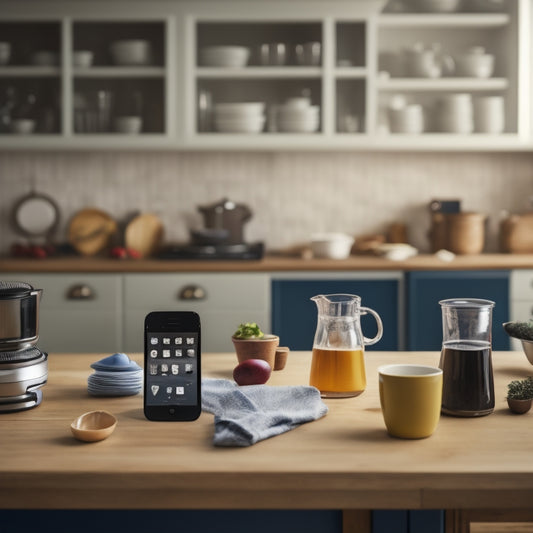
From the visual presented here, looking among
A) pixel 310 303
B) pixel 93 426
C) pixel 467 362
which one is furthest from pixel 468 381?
pixel 310 303

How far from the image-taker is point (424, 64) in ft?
12.0

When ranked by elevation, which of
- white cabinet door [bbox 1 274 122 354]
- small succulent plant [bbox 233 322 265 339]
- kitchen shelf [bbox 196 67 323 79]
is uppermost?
kitchen shelf [bbox 196 67 323 79]

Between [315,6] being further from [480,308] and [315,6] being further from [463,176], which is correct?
[480,308]

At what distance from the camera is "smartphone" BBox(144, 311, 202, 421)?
1158mm

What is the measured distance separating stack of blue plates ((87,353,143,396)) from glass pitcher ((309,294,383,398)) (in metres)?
0.32

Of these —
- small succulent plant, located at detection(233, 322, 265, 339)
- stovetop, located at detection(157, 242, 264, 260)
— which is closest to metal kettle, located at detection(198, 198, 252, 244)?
stovetop, located at detection(157, 242, 264, 260)

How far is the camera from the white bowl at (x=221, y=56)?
359 centimetres

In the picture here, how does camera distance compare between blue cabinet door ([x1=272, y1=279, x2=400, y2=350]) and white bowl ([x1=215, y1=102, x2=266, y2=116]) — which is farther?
white bowl ([x1=215, y1=102, x2=266, y2=116])

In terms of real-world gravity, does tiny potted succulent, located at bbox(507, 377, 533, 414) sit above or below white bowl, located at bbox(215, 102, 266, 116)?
below

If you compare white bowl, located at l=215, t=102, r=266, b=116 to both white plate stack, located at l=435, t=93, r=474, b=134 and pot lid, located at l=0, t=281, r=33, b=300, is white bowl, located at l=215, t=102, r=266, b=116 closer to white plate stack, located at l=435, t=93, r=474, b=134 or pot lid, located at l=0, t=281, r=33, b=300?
white plate stack, located at l=435, t=93, r=474, b=134

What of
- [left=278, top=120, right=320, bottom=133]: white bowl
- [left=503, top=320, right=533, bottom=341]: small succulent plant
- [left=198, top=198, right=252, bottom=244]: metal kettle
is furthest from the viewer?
[left=198, top=198, right=252, bottom=244]: metal kettle

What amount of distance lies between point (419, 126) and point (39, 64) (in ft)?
6.11

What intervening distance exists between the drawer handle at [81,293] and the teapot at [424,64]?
1.86 metres

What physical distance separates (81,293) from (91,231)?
0.65m
